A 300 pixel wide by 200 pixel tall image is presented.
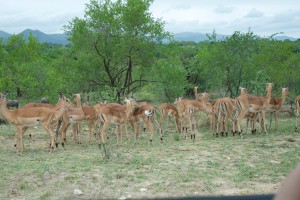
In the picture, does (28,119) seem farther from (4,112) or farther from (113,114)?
(113,114)

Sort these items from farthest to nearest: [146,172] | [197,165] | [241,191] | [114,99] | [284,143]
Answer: [114,99], [284,143], [197,165], [146,172], [241,191]

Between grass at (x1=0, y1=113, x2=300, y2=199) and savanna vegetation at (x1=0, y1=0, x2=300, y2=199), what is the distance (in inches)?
0.9

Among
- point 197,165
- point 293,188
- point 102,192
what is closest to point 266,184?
point 197,165

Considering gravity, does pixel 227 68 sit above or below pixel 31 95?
above

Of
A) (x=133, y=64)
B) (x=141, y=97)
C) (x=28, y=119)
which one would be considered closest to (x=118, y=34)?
(x=133, y=64)

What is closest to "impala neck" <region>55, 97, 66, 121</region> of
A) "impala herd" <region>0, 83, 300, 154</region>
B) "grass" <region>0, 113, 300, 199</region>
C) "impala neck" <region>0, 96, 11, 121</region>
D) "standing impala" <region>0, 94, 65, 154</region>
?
"impala herd" <region>0, 83, 300, 154</region>

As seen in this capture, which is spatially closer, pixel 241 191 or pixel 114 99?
pixel 241 191

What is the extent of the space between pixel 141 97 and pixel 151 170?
14688mm

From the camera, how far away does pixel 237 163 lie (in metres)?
9.45

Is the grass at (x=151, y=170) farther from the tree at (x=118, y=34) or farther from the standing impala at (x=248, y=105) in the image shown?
the tree at (x=118, y=34)

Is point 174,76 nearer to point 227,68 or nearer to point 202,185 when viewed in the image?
point 227,68

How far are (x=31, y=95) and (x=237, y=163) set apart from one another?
14793mm

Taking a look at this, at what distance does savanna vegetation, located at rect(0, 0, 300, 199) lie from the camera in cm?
786

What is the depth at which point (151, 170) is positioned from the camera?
346 inches
